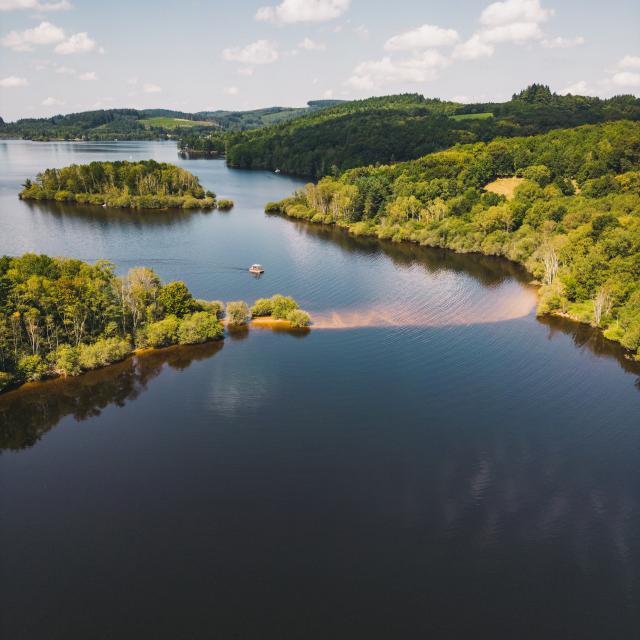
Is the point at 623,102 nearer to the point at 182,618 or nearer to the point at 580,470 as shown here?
the point at 580,470

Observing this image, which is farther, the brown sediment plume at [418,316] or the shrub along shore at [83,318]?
the brown sediment plume at [418,316]

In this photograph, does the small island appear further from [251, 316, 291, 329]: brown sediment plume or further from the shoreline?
[251, 316, 291, 329]: brown sediment plume

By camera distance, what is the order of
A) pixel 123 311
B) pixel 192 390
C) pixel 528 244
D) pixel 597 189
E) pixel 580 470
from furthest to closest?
pixel 597 189, pixel 528 244, pixel 123 311, pixel 192 390, pixel 580 470

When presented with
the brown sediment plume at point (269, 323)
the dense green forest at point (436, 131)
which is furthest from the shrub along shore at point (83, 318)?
the dense green forest at point (436, 131)

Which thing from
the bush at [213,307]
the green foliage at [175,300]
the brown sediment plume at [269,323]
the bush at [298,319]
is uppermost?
the green foliage at [175,300]

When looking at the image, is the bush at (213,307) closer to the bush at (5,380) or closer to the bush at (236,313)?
the bush at (236,313)

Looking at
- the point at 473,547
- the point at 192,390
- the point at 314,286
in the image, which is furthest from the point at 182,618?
the point at 314,286
